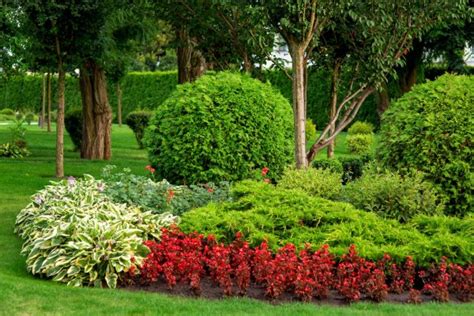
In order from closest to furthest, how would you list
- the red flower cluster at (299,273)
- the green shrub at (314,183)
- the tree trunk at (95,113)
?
the red flower cluster at (299,273) → the green shrub at (314,183) → the tree trunk at (95,113)

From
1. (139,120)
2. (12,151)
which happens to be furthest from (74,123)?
(139,120)

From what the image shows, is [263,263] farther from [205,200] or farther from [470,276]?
[205,200]

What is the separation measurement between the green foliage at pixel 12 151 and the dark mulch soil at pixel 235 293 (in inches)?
593

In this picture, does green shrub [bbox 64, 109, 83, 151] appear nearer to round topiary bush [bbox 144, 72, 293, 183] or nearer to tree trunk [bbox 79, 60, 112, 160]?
tree trunk [bbox 79, 60, 112, 160]

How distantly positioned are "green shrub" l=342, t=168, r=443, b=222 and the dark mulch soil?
5.80ft

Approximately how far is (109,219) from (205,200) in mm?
1685

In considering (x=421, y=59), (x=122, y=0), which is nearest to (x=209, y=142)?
(x=122, y=0)

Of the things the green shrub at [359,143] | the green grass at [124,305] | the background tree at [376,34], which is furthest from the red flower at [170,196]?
the green shrub at [359,143]

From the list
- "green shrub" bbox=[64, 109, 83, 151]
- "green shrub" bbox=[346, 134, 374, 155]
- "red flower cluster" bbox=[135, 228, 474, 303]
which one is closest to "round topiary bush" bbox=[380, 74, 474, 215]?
"red flower cluster" bbox=[135, 228, 474, 303]

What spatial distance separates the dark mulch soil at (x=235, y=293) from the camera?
246 inches

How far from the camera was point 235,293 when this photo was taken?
635cm

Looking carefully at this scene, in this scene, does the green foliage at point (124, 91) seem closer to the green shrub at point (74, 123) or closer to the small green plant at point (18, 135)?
the green shrub at point (74, 123)

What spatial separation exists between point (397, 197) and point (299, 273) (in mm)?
2316

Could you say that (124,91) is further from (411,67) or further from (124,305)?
(124,305)
